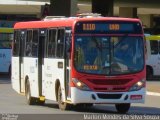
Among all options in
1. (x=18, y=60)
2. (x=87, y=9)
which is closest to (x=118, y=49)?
(x=18, y=60)

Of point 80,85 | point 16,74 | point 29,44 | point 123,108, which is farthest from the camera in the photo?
point 16,74

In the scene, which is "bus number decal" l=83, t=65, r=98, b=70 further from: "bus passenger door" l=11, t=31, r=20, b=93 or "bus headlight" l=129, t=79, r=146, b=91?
"bus passenger door" l=11, t=31, r=20, b=93

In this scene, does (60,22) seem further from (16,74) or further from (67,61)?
(16,74)

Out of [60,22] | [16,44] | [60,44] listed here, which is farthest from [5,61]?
[60,44]

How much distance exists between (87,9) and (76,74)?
55.3 m

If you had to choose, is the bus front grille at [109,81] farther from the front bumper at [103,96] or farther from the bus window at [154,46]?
the bus window at [154,46]

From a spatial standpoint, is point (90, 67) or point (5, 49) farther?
point (5, 49)

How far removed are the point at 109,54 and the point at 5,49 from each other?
26.2 metres

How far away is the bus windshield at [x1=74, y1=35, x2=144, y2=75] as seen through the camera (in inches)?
811

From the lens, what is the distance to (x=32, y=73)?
79.8ft

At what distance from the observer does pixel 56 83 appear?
21984mm

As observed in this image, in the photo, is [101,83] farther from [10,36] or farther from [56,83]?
[10,36]

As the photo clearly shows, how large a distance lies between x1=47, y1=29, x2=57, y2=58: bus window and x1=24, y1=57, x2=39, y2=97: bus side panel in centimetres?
126

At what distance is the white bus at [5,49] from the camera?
45281 millimetres
